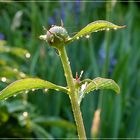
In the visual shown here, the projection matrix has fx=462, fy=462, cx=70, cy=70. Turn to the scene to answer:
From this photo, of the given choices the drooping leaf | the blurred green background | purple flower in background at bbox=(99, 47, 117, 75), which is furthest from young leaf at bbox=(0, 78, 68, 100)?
purple flower in background at bbox=(99, 47, 117, 75)

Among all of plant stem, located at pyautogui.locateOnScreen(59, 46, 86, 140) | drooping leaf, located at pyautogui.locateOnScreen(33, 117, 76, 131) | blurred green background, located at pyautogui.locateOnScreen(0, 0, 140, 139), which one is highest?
blurred green background, located at pyautogui.locateOnScreen(0, 0, 140, 139)

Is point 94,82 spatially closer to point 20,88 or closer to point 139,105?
point 20,88

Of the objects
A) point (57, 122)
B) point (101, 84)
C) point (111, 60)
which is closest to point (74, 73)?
point (111, 60)

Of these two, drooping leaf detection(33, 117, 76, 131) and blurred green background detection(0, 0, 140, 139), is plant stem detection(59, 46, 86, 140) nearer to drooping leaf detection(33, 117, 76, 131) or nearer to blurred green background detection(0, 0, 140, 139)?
blurred green background detection(0, 0, 140, 139)

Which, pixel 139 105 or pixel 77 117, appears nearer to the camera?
pixel 77 117

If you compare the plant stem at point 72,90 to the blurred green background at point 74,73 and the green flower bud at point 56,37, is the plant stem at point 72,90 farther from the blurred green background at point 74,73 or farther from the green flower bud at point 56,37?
the blurred green background at point 74,73

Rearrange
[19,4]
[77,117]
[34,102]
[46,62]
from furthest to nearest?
[19,4] < [46,62] < [34,102] < [77,117]

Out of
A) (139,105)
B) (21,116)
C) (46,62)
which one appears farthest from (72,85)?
(46,62)

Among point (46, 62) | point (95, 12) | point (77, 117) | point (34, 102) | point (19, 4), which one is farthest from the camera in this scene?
point (19, 4)
